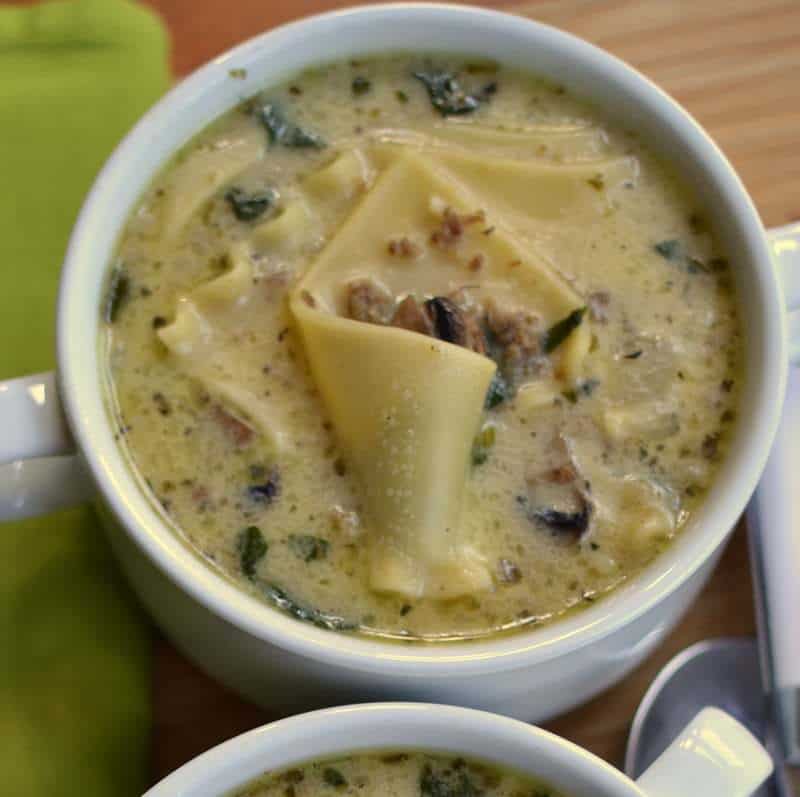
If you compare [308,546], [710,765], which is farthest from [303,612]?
[710,765]

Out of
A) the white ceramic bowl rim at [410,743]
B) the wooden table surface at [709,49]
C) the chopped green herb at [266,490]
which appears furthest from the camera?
the wooden table surface at [709,49]

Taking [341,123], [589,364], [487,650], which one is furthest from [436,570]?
[341,123]

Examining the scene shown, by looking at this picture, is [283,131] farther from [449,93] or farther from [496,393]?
[496,393]

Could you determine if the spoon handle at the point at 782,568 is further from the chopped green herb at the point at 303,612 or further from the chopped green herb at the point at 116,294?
the chopped green herb at the point at 116,294

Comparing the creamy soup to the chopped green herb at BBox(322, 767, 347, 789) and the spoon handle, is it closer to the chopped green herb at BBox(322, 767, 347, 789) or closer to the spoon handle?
the chopped green herb at BBox(322, 767, 347, 789)

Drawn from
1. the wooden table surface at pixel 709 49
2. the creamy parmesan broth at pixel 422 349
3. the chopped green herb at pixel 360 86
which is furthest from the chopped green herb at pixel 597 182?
the wooden table surface at pixel 709 49

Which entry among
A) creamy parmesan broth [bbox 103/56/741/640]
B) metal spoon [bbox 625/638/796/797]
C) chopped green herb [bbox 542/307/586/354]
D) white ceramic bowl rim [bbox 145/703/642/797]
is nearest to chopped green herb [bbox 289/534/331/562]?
creamy parmesan broth [bbox 103/56/741/640]
